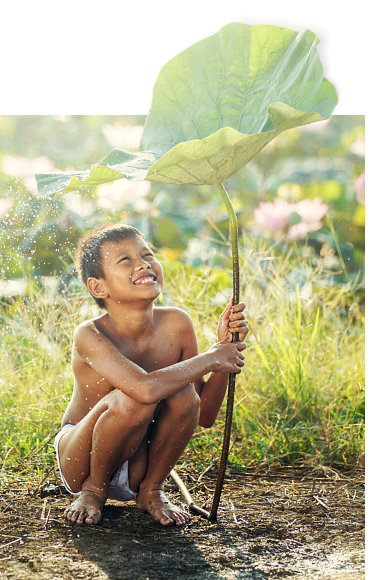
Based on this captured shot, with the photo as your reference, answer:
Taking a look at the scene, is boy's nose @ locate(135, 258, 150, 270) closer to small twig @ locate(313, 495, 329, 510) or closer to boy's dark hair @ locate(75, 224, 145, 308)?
boy's dark hair @ locate(75, 224, 145, 308)

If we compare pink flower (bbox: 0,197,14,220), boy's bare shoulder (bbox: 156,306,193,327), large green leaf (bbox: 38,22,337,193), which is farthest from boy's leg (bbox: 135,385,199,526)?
pink flower (bbox: 0,197,14,220)

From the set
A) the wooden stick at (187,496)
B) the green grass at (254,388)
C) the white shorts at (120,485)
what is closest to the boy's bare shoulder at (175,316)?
the white shorts at (120,485)

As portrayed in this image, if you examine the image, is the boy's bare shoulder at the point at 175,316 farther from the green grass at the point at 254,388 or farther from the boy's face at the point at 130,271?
the green grass at the point at 254,388

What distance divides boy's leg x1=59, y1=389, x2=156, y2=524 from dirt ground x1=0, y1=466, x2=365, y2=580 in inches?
3.1

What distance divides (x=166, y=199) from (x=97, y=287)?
2.30 metres

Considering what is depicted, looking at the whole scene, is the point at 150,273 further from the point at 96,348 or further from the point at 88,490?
the point at 88,490

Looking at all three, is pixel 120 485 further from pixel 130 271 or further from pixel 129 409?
pixel 130 271

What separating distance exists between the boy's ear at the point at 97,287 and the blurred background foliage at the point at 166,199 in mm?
1366

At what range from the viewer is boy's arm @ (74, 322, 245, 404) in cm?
176

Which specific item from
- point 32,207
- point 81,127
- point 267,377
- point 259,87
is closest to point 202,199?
point 81,127

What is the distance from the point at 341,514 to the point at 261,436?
64 cm

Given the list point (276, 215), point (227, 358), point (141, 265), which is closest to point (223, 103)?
point (141, 265)

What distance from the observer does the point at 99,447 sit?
1.83m

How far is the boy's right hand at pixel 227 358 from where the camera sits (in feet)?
5.96
